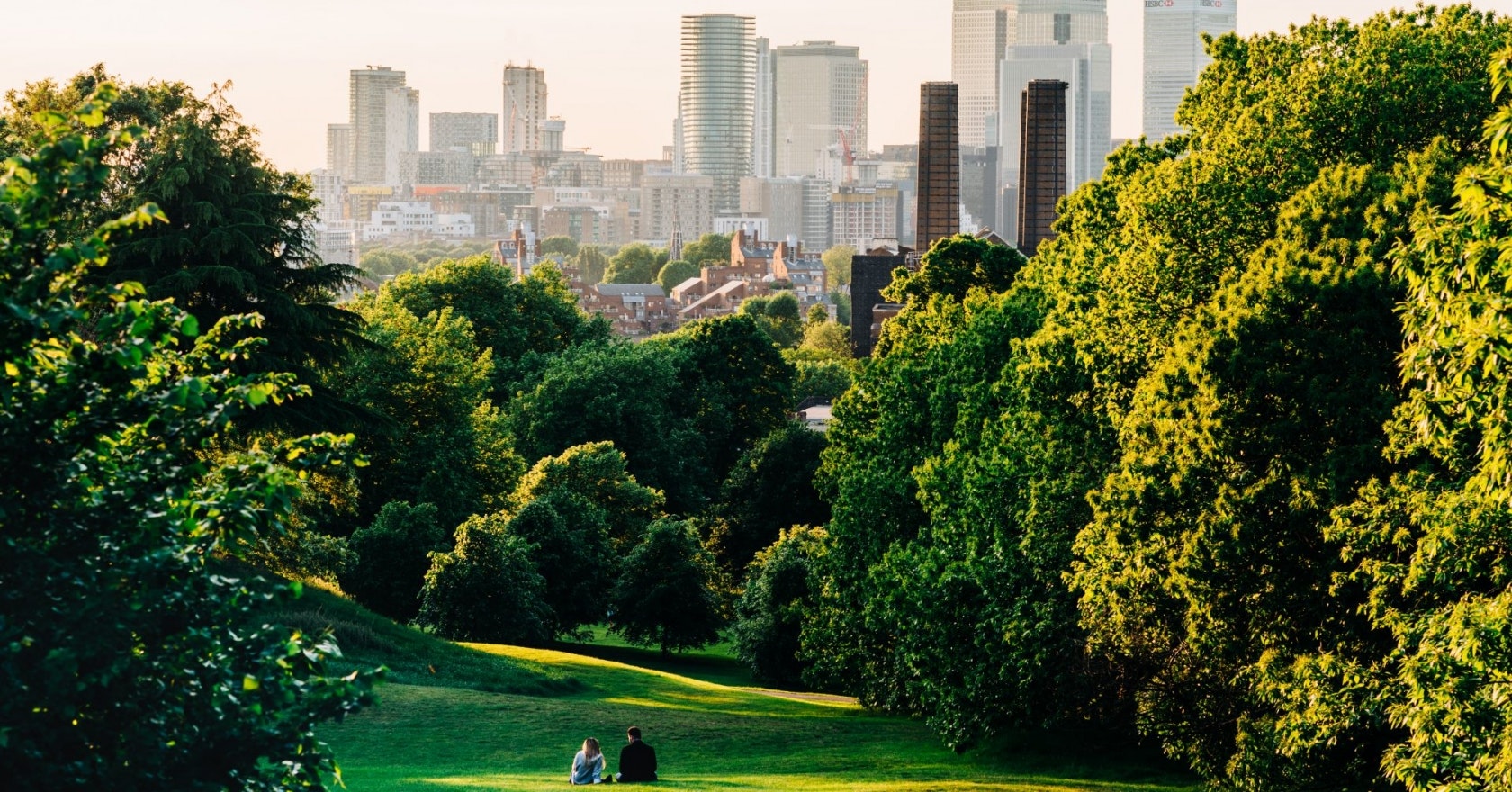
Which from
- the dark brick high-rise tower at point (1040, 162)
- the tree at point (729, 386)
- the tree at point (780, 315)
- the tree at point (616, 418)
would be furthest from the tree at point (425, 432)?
the tree at point (780, 315)

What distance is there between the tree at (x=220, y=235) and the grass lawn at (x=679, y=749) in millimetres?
6819

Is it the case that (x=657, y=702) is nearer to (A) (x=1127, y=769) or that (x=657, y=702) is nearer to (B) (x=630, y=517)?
(A) (x=1127, y=769)

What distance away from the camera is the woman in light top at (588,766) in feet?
→ 63.1

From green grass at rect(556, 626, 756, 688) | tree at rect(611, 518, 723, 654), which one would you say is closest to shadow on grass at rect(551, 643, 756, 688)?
green grass at rect(556, 626, 756, 688)

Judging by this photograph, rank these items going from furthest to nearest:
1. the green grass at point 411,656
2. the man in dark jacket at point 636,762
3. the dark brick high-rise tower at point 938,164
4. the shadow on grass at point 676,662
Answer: the dark brick high-rise tower at point 938,164, the shadow on grass at point 676,662, the green grass at point 411,656, the man in dark jacket at point 636,762

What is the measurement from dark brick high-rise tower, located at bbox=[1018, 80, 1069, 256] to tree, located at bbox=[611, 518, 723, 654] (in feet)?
145

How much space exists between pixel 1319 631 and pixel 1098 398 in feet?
18.8

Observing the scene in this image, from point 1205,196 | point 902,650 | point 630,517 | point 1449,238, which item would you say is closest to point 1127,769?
point 902,650

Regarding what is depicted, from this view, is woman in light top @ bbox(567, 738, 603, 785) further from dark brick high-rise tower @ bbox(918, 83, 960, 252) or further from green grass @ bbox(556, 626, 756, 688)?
dark brick high-rise tower @ bbox(918, 83, 960, 252)

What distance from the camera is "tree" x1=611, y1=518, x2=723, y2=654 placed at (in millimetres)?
43250

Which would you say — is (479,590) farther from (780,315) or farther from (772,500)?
(780,315)

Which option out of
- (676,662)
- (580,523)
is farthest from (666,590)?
(580,523)

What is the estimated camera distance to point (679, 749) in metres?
24.6

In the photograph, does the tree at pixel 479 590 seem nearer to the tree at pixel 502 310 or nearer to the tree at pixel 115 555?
the tree at pixel 502 310
